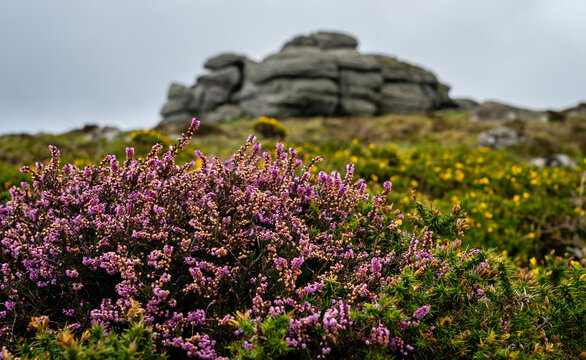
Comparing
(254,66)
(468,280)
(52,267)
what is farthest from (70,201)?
(254,66)

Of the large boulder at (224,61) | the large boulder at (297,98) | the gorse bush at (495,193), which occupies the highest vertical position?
the large boulder at (224,61)

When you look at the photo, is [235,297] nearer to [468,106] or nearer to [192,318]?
[192,318]

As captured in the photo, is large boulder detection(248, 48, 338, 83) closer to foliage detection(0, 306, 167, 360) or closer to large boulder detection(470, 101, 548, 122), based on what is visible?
large boulder detection(470, 101, 548, 122)

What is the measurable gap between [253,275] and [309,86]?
37161 mm

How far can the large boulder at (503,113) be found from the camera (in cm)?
3588

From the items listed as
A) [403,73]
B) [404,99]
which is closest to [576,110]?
[404,99]

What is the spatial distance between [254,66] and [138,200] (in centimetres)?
4284

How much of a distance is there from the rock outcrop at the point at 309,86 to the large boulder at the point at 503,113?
7678mm

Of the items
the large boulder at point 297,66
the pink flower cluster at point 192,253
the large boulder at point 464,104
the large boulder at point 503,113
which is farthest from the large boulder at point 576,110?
the pink flower cluster at point 192,253

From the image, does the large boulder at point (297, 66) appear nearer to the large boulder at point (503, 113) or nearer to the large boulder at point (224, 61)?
the large boulder at point (224, 61)

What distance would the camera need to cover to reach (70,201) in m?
2.44

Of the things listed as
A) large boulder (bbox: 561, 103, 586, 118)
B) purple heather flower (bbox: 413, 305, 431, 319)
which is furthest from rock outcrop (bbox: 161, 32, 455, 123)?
purple heather flower (bbox: 413, 305, 431, 319)

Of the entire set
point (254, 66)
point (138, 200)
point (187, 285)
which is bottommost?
Result: point (187, 285)

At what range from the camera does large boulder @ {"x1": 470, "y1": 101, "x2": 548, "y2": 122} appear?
35.9 meters
